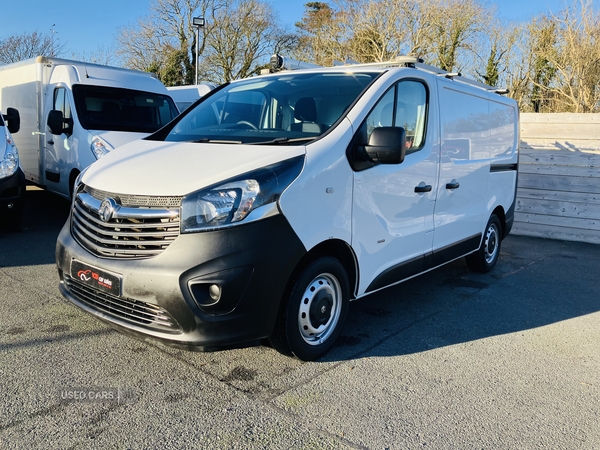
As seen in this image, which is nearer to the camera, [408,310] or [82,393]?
[82,393]

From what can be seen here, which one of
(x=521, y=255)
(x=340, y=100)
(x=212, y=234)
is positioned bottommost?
(x=521, y=255)

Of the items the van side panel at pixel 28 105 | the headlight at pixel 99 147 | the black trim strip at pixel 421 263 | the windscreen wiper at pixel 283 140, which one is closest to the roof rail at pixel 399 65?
the windscreen wiper at pixel 283 140

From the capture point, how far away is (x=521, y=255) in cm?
756

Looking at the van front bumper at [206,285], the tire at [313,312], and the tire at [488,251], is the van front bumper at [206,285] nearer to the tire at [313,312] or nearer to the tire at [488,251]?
the tire at [313,312]

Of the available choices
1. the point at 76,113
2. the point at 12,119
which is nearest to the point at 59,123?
the point at 76,113

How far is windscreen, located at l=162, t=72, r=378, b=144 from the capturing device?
352cm

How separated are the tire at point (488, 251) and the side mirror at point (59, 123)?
6046 mm

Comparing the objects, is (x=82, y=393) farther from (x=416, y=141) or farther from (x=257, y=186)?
(x=416, y=141)

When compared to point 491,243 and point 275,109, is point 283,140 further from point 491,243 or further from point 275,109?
point 491,243

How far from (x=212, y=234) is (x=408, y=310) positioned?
8.13 feet

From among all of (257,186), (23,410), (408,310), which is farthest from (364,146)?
(23,410)

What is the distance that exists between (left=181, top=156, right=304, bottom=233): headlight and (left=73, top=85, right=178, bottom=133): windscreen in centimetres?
546

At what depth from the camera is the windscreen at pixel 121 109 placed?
25.1 feet

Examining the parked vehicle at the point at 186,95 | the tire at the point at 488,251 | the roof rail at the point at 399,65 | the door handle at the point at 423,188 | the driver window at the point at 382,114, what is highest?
the parked vehicle at the point at 186,95
